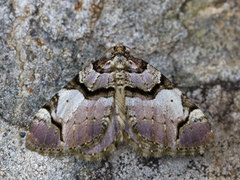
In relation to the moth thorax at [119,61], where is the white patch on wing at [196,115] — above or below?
below

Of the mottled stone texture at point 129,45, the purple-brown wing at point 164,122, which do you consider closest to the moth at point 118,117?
Result: the purple-brown wing at point 164,122

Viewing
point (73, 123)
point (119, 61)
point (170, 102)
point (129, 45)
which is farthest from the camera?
point (129, 45)

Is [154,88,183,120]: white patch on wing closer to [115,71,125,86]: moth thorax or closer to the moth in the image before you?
the moth

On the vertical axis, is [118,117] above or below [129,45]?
below

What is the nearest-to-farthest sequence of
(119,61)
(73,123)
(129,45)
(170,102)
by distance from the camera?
(73,123), (170,102), (119,61), (129,45)

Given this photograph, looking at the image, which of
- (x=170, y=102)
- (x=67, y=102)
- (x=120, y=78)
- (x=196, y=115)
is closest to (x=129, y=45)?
(x=120, y=78)

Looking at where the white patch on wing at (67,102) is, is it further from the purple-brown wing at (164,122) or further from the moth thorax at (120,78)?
the purple-brown wing at (164,122)

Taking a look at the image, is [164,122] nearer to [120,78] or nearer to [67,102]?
[120,78]
